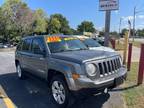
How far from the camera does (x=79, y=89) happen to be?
16.1ft

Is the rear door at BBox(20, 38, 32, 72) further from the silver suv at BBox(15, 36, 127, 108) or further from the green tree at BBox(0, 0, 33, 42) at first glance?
the green tree at BBox(0, 0, 33, 42)

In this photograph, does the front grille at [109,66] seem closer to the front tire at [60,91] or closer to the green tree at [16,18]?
the front tire at [60,91]

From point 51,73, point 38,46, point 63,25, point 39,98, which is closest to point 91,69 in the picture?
point 51,73

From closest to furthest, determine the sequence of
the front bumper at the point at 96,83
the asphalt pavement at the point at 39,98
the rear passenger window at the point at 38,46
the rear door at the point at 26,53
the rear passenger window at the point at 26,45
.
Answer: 1. the front bumper at the point at 96,83
2. the asphalt pavement at the point at 39,98
3. the rear passenger window at the point at 38,46
4. the rear door at the point at 26,53
5. the rear passenger window at the point at 26,45

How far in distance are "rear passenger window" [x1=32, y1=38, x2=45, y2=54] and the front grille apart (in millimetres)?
1939

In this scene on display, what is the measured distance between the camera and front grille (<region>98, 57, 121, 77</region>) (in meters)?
5.14

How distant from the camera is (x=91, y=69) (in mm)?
5016

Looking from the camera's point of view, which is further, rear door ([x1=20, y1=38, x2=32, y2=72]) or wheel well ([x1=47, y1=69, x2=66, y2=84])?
rear door ([x1=20, y1=38, x2=32, y2=72])

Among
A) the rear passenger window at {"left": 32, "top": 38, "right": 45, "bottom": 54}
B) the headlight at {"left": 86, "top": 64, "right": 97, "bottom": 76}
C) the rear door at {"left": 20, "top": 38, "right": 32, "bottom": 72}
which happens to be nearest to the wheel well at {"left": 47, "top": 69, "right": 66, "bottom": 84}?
the rear passenger window at {"left": 32, "top": 38, "right": 45, "bottom": 54}

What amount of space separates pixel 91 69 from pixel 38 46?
2.29 meters

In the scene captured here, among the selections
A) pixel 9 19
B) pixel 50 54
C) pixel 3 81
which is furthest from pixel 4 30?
pixel 50 54

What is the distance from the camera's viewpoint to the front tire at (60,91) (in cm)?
530

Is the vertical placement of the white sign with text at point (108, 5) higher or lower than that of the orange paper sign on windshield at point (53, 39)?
higher

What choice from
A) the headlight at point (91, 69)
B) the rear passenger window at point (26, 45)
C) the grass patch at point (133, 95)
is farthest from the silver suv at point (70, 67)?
the grass patch at point (133, 95)
